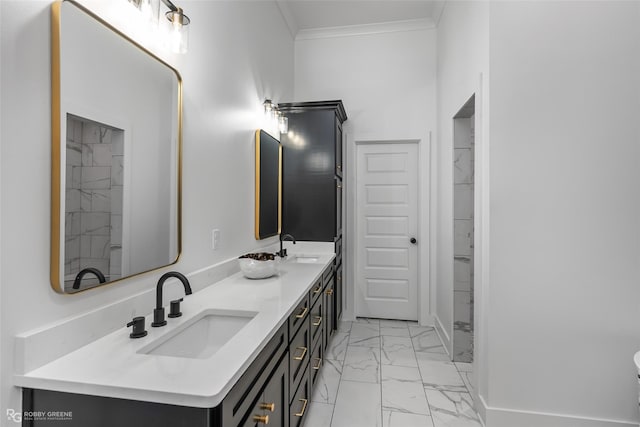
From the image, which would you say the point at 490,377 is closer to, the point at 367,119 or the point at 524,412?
the point at 524,412

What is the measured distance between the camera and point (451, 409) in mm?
2180

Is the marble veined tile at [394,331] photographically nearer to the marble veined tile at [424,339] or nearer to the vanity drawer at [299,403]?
the marble veined tile at [424,339]

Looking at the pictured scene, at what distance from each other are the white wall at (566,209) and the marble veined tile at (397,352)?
90 centimetres

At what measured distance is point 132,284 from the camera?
134cm

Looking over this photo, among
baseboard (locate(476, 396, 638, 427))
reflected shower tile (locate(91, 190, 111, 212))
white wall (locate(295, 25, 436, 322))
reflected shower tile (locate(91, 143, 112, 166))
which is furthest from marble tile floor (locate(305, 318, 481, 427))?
reflected shower tile (locate(91, 143, 112, 166))

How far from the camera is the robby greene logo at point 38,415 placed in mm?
903

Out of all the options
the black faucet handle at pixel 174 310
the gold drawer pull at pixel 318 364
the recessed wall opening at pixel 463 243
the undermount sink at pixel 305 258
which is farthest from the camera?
the undermount sink at pixel 305 258

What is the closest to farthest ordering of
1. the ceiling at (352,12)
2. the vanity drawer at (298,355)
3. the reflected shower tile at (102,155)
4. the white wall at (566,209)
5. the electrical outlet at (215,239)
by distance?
the reflected shower tile at (102,155)
the vanity drawer at (298,355)
the white wall at (566,209)
the electrical outlet at (215,239)
the ceiling at (352,12)

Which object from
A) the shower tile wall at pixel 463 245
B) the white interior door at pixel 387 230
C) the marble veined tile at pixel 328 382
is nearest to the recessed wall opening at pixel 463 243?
the shower tile wall at pixel 463 245

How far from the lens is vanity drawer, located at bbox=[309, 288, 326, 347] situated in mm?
2113

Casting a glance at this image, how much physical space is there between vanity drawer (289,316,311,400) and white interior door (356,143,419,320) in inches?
77.9

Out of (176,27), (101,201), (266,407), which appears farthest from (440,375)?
(176,27)

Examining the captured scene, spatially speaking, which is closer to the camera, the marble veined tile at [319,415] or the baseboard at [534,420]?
the baseboard at [534,420]

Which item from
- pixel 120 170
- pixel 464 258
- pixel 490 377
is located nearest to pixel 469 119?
pixel 464 258
